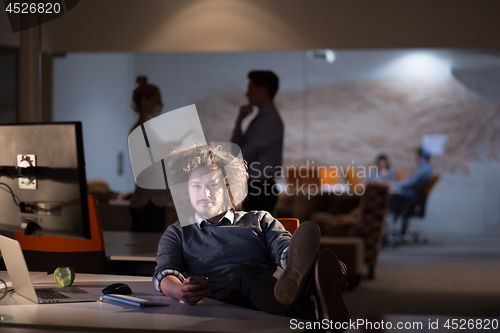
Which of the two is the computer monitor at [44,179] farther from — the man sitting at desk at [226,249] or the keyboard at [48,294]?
the man sitting at desk at [226,249]

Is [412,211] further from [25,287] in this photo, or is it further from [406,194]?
[25,287]

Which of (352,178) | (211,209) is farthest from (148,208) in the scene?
(352,178)

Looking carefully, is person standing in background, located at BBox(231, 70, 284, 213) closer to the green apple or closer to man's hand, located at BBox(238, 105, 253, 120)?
man's hand, located at BBox(238, 105, 253, 120)

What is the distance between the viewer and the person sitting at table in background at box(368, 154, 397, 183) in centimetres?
738

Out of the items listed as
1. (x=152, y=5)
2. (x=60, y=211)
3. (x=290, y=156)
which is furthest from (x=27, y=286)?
(x=290, y=156)

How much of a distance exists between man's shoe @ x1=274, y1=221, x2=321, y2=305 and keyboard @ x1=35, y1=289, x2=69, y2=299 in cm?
52

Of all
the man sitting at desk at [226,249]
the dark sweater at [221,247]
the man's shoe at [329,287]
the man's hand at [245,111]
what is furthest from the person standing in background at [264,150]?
the man's shoe at [329,287]

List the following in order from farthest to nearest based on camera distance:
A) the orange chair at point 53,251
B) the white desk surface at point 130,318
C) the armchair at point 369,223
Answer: the armchair at point 369,223
the orange chair at point 53,251
the white desk surface at point 130,318

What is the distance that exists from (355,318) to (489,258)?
3834 mm

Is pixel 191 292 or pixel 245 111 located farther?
pixel 245 111

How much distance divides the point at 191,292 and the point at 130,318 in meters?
0.17

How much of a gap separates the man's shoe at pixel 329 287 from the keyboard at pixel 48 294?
59 centimetres

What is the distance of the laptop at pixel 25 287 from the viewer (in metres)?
1.16

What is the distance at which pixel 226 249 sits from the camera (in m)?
1.46
